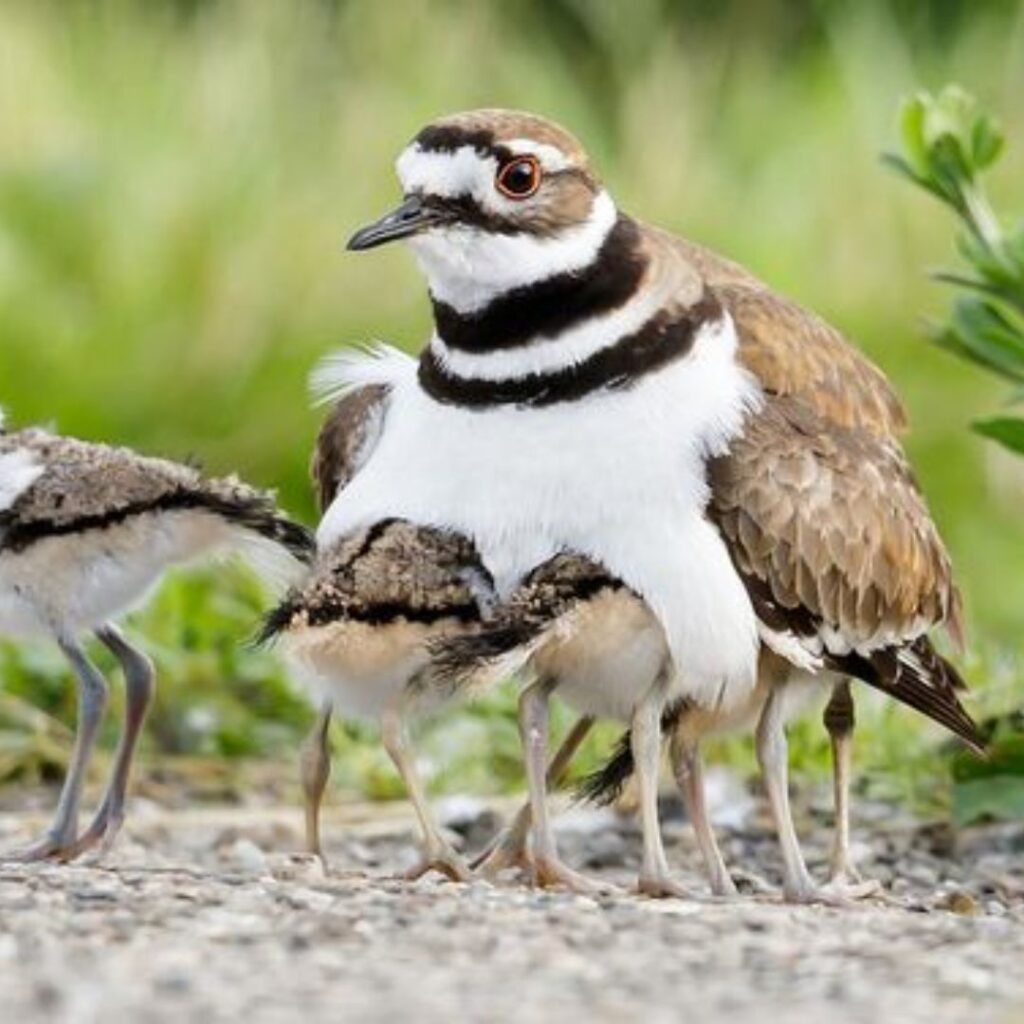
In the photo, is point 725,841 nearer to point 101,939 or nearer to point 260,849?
point 260,849

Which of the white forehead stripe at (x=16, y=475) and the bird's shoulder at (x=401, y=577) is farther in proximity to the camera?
the white forehead stripe at (x=16, y=475)

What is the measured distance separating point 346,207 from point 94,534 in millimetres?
4978

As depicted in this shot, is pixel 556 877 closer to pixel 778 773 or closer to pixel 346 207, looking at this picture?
pixel 778 773

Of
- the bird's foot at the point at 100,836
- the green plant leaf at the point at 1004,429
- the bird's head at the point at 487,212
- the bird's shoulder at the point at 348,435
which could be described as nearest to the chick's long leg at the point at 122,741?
the bird's foot at the point at 100,836

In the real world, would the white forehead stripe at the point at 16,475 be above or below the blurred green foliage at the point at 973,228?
below

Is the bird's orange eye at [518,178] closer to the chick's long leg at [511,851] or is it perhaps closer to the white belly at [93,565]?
the white belly at [93,565]

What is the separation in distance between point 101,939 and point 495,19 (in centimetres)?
886

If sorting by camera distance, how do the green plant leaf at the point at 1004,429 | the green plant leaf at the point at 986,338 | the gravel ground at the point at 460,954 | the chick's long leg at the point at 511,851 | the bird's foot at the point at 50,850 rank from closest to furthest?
the gravel ground at the point at 460,954 < the bird's foot at the point at 50,850 < the chick's long leg at the point at 511,851 < the green plant leaf at the point at 1004,429 < the green plant leaf at the point at 986,338

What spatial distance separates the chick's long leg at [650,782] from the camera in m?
5.80

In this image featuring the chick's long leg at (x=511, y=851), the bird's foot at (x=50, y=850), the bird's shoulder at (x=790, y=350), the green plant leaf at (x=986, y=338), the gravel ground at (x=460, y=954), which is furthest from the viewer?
the green plant leaf at (x=986, y=338)

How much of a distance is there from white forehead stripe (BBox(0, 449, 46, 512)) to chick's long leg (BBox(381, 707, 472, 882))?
77cm

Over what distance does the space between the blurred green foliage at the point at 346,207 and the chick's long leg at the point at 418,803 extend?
165 centimetres

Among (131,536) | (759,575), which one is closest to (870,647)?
(759,575)

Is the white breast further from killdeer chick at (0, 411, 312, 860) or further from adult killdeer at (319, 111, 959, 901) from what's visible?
killdeer chick at (0, 411, 312, 860)
